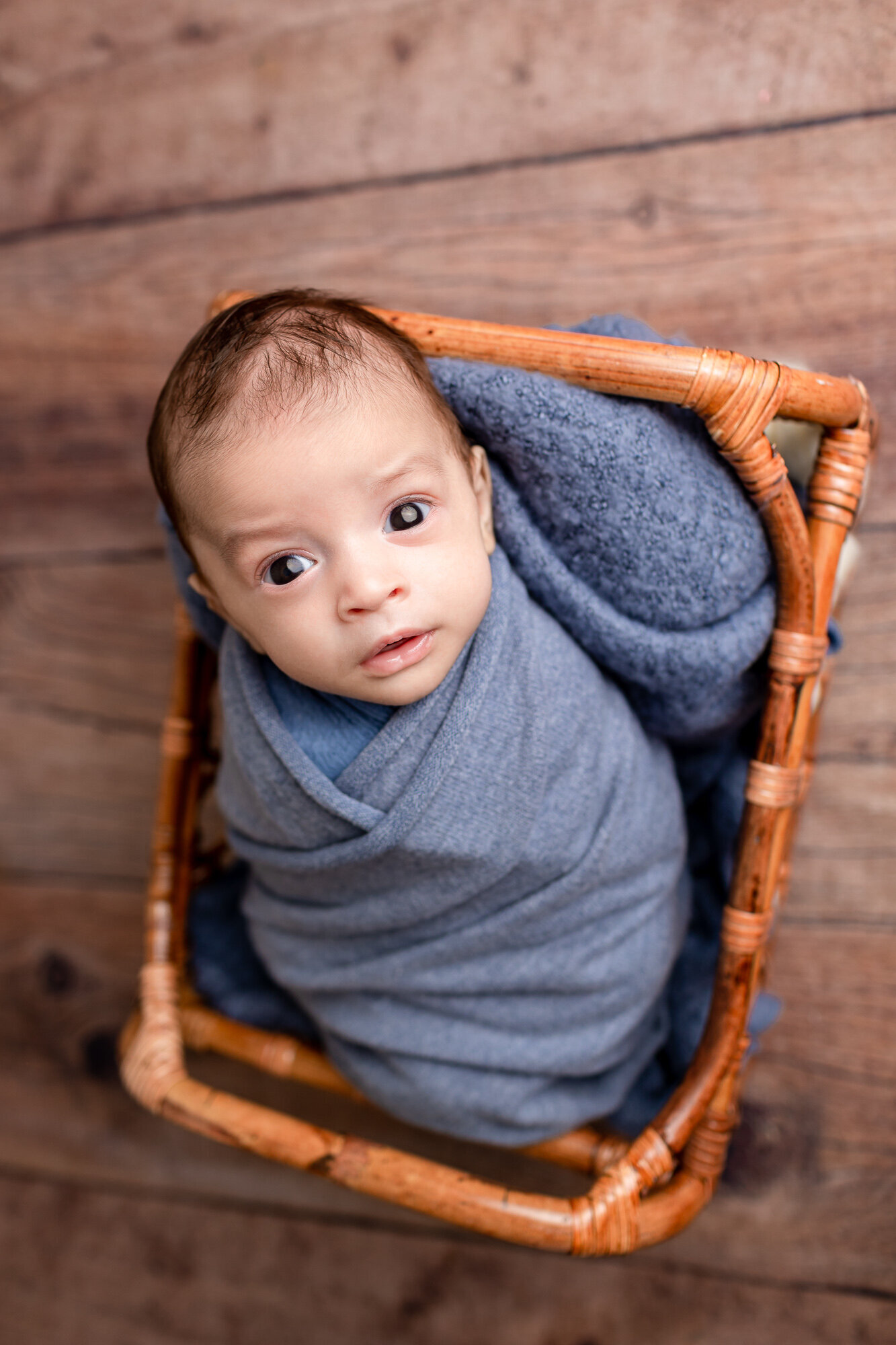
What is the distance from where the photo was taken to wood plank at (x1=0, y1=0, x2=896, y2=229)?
944 mm

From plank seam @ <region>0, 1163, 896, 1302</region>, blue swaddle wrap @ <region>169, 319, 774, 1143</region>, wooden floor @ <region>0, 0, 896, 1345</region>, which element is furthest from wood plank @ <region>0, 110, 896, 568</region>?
plank seam @ <region>0, 1163, 896, 1302</region>

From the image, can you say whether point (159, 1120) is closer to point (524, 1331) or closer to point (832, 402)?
point (524, 1331)

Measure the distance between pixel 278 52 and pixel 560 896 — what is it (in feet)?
3.18

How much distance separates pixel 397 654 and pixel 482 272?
582mm

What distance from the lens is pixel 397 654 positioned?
24.8 inches

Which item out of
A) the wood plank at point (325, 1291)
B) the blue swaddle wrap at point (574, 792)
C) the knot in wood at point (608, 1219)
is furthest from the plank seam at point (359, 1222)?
the knot in wood at point (608, 1219)

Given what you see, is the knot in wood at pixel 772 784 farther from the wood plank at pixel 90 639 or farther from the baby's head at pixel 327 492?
the wood plank at pixel 90 639

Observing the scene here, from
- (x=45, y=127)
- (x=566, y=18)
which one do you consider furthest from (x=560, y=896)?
(x=45, y=127)

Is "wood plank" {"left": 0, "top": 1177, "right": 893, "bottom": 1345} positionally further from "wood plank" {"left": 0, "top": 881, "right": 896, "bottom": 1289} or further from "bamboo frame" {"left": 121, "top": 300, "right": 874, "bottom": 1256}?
"bamboo frame" {"left": 121, "top": 300, "right": 874, "bottom": 1256}

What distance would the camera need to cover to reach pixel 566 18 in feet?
3.24

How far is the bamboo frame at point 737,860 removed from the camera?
646 millimetres

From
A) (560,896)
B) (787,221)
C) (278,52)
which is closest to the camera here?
(560,896)

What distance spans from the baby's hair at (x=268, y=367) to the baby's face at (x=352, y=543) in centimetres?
2

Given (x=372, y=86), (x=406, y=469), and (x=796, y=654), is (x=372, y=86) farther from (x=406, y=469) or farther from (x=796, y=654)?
(x=796, y=654)
